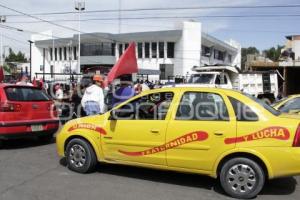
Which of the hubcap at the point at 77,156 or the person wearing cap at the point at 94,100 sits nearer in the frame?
the hubcap at the point at 77,156

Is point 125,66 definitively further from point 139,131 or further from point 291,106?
point 291,106

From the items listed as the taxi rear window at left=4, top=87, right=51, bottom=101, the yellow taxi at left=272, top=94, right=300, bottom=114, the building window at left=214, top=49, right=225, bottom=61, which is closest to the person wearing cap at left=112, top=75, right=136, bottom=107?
the taxi rear window at left=4, top=87, right=51, bottom=101

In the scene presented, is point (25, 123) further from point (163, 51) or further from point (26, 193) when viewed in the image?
point (163, 51)

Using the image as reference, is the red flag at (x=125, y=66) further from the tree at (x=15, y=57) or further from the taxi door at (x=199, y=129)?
the tree at (x=15, y=57)

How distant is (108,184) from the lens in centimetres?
661

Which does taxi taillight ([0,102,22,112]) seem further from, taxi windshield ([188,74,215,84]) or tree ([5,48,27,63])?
tree ([5,48,27,63])

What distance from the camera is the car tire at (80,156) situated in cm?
717

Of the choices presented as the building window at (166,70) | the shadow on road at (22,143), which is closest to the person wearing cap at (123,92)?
the shadow on road at (22,143)

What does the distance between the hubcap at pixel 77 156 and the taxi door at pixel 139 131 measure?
1.47ft

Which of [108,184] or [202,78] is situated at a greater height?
[202,78]

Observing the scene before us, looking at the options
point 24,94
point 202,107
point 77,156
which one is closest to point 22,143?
point 24,94

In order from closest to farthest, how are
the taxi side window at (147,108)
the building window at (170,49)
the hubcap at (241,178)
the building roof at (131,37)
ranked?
the hubcap at (241,178) → the taxi side window at (147,108) → the building roof at (131,37) → the building window at (170,49)

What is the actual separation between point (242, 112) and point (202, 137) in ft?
2.22

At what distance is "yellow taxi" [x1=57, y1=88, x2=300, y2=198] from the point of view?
5.82 meters
